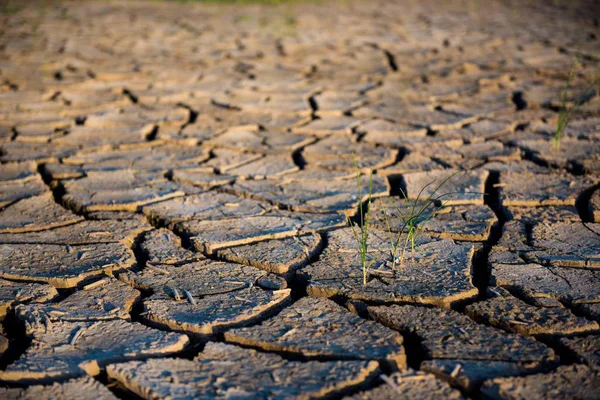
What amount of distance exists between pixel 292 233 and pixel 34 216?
0.92 metres

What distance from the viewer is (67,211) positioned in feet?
8.06

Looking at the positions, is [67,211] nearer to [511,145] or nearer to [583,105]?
[511,145]

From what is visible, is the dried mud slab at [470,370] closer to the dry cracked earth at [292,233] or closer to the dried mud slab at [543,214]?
the dry cracked earth at [292,233]

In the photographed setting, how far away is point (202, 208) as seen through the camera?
2477 mm

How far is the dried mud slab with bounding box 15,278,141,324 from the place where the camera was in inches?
67.5

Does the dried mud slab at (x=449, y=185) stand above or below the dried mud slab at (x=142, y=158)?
above

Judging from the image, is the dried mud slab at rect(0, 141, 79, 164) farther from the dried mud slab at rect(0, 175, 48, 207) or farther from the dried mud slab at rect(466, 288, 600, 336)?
the dried mud slab at rect(466, 288, 600, 336)

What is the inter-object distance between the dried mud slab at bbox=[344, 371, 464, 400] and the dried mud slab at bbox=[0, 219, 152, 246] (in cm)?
108

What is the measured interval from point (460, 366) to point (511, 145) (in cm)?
189

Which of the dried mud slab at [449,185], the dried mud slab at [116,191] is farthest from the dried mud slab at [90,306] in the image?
the dried mud slab at [449,185]

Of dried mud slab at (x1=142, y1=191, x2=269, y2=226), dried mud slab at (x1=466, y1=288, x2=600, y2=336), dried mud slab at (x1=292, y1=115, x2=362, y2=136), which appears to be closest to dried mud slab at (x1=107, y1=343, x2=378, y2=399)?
dried mud slab at (x1=466, y1=288, x2=600, y2=336)

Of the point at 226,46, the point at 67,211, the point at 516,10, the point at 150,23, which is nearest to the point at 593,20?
the point at 516,10

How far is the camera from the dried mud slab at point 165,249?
6.78 feet

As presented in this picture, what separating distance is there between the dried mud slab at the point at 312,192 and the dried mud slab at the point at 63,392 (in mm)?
1169
